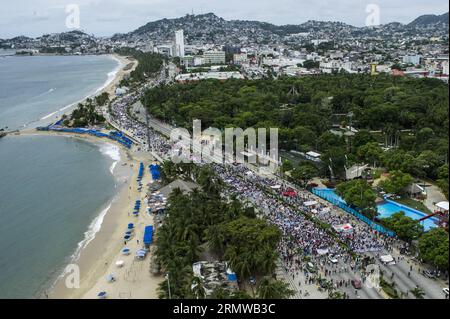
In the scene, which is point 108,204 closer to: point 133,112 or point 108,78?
point 133,112

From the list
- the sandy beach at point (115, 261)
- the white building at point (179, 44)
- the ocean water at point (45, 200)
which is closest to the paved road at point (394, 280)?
the sandy beach at point (115, 261)

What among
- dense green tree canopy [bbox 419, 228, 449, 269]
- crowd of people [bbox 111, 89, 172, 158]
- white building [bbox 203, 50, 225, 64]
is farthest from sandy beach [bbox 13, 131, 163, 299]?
white building [bbox 203, 50, 225, 64]

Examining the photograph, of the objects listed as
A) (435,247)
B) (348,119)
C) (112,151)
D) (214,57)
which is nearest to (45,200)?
(112,151)

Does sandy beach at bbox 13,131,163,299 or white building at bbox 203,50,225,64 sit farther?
white building at bbox 203,50,225,64

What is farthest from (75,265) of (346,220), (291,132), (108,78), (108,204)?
(108,78)

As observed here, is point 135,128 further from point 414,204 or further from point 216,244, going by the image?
point 414,204

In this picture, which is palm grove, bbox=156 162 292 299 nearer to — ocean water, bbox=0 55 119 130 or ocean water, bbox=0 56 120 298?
ocean water, bbox=0 56 120 298
